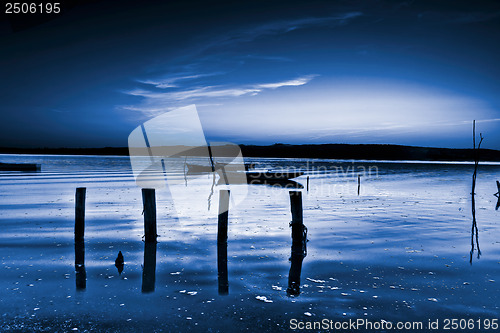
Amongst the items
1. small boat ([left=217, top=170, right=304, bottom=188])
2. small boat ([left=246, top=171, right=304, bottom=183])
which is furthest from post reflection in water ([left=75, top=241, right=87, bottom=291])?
small boat ([left=246, top=171, right=304, bottom=183])

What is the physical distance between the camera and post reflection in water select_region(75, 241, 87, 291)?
740 cm

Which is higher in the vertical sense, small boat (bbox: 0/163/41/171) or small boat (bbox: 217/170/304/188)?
small boat (bbox: 0/163/41/171)

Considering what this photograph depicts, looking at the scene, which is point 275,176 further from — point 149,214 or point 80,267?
point 80,267

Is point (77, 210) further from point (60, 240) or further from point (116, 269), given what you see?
point (116, 269)

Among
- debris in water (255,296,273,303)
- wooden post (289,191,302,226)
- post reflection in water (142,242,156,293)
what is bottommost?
debris in water (255,296,273,303)

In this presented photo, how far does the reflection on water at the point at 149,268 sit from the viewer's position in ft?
24.2

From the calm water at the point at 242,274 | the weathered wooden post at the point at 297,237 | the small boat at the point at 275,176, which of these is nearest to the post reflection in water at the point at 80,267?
the calm water at the point at 242,274

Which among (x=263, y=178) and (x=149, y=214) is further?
(x=263, y=178)

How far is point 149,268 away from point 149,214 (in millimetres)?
2648

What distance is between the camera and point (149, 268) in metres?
8.54

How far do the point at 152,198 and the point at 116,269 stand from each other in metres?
2.85

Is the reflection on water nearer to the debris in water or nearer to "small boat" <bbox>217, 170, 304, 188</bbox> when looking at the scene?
the debris in water

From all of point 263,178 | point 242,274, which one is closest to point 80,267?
point 242,274

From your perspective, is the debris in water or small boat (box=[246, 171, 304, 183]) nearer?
the debris in water
